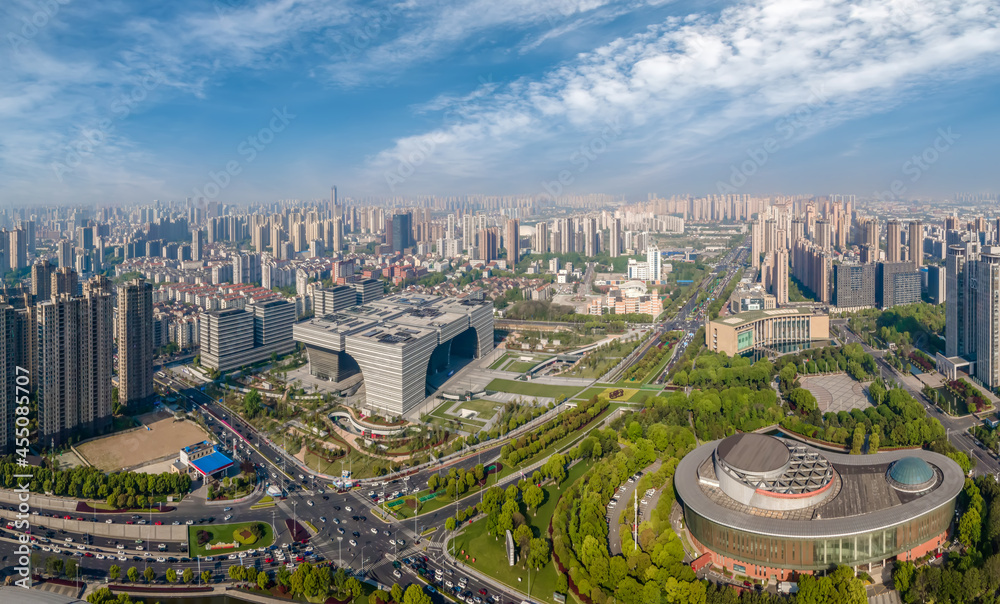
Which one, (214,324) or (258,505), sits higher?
(214,324)

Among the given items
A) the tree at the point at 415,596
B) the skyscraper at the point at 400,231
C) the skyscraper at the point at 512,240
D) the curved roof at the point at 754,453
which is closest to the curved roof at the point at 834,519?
the curved roof at the point at 754,453

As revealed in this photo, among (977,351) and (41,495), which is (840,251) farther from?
(41,495)

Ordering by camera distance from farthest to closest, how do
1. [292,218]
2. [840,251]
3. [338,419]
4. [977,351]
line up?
[292,218] < [840,251] < [977,351] < [338,419]

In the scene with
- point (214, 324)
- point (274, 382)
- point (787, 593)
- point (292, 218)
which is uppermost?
point (292, 218)

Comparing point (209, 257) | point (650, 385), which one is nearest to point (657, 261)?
point (650, 385)

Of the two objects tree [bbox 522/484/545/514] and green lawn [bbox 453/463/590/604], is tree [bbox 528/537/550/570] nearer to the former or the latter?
green lawn [bbox 453/463/590/604]

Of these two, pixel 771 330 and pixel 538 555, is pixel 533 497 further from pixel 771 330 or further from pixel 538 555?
pixel 771 330
